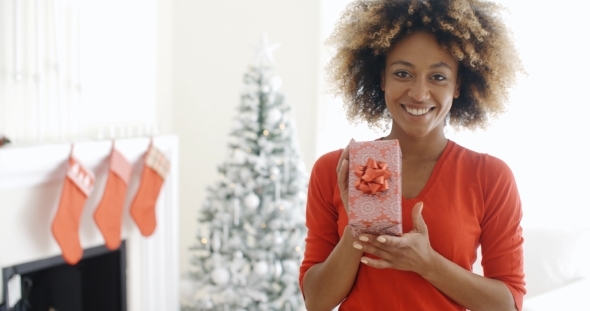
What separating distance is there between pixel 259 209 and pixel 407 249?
1.85 metres

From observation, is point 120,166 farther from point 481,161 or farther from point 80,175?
point 481,161

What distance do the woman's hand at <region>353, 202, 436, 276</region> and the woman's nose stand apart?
0.21 meters

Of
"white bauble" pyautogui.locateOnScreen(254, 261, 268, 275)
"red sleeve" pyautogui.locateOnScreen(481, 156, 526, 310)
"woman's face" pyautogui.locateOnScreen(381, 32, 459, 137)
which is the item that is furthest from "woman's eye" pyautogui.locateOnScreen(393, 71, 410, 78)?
"white bauble" pyautogui.locateOnScreen(254, 261, 268, 275)

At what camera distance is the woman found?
109 centimetres

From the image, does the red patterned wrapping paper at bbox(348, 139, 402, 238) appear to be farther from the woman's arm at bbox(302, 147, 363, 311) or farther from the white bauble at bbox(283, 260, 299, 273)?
the white bauble at bbox(283, 260, 299, 273)

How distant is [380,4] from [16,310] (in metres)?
1.94

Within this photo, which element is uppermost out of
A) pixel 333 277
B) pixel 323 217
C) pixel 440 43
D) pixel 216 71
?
pixel 216 71

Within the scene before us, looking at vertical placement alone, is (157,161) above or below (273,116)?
below

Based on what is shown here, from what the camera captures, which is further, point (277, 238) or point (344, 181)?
point (277, 238)

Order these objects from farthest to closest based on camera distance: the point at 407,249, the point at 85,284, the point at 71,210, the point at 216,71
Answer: the point at 216,71 < the point at 85,284 < the point at 71,210 < the point at 407,249

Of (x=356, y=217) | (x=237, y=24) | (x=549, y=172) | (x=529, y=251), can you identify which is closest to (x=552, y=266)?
(x=529, y=251)

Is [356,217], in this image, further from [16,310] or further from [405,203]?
[16,310]

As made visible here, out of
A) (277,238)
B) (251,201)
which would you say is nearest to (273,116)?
(251,201)

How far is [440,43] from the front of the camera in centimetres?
118
